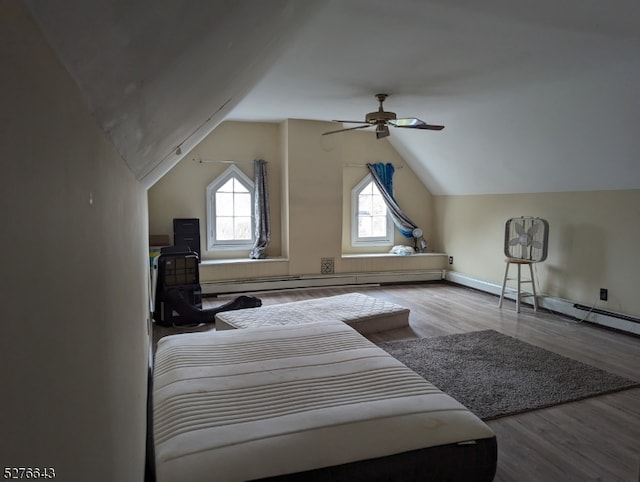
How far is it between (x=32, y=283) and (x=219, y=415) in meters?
1.89

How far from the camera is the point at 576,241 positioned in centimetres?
530

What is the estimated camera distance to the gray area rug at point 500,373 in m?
3.10

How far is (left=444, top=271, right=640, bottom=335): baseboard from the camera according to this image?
4.71 m

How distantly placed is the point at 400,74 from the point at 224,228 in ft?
12.7

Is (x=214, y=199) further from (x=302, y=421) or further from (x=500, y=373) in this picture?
(x=302, y=421)

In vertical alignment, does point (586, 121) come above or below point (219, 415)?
above

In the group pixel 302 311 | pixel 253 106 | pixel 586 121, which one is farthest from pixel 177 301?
pixel 586 121

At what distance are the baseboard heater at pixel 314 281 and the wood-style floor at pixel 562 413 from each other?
0.46 m

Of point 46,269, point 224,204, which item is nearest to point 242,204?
point 224,204

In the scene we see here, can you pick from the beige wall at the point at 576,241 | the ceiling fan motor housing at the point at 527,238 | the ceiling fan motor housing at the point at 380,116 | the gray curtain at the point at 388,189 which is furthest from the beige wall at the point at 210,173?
the ceiling fan motor housing at the point at 527,238

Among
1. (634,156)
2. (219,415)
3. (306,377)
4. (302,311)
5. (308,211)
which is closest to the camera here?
(219,415)

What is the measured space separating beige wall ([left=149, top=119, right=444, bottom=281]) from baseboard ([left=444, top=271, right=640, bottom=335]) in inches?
61.4

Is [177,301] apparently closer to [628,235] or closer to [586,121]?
[586,121]

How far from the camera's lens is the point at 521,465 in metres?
2.39
